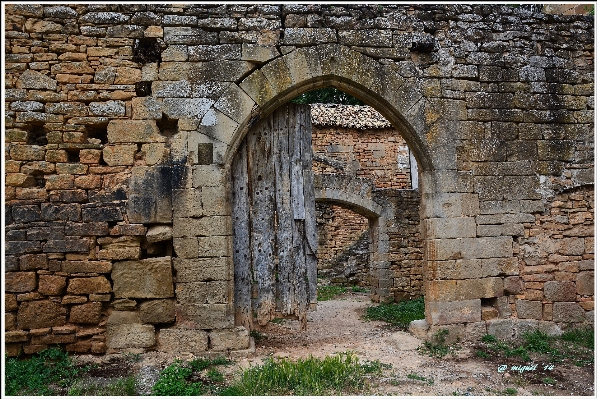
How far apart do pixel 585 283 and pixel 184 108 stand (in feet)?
17.5

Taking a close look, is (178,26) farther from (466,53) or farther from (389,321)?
(389,321)

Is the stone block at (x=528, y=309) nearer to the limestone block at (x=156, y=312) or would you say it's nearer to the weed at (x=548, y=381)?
the weed at (x=548, y=381)

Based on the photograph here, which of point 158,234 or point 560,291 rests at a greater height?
point 158,234

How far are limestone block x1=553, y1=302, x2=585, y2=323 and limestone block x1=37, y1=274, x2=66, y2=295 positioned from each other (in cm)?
580

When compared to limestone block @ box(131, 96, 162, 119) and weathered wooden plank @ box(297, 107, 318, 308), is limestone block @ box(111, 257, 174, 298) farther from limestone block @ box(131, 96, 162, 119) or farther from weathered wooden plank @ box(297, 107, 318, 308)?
weathered wooden plank @ box(297, 107, 318, 308)

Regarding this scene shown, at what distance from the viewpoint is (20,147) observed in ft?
16.2

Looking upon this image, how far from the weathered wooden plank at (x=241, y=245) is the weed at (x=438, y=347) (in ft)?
6.87

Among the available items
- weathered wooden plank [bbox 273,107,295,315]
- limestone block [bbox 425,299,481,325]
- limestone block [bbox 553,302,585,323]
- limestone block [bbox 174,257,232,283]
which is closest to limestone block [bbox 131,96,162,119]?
weathered wooden plank [bbox 273,107,295,315]

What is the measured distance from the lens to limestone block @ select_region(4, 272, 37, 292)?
4836 mm

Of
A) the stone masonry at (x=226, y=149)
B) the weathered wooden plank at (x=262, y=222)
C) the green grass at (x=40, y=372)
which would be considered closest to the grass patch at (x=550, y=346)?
the stone masonry at (x=226, y=149)

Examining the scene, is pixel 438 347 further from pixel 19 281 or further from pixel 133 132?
pixel 19 281

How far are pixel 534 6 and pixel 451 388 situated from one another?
5313 mm

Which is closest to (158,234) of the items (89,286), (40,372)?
(89,286)

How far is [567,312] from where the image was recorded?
574 centimetres
